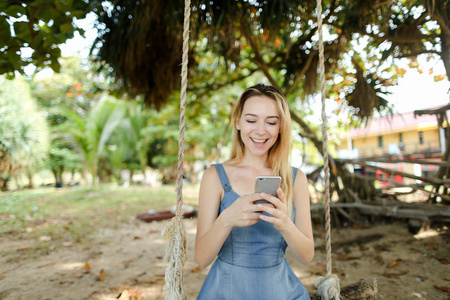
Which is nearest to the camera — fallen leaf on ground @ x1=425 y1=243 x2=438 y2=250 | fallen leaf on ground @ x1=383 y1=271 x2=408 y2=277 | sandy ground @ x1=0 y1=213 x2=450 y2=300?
sandy ground @ x1=0 y1=213 x2=450 y2=300

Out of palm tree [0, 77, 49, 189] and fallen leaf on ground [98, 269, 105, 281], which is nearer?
fallen leaf on ground [98, 269, 105, 281]

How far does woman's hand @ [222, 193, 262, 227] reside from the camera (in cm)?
100

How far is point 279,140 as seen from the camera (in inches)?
56.3

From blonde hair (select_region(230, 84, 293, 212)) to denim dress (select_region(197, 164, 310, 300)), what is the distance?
0.20 meters

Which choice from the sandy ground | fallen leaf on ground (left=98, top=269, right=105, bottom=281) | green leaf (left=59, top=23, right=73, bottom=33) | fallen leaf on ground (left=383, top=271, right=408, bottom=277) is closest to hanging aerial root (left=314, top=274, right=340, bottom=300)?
the sandy ground

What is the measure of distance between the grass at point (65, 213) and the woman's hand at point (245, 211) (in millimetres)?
3225

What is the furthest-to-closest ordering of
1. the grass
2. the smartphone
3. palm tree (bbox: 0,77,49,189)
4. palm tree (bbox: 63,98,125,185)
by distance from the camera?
palm tree (bbox: 63,98,125,185)
palm tree (bbox: 0,77,49,189)
the grass
the smartphone

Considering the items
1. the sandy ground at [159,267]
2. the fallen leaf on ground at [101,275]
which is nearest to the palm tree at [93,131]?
the sandy ground at [159,267]

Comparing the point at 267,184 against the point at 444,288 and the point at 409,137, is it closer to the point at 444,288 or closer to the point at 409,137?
the point at 444,288

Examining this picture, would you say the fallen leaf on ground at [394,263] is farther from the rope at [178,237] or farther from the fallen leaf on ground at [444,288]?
the rope at [178,237]

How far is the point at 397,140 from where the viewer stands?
5.95 metres

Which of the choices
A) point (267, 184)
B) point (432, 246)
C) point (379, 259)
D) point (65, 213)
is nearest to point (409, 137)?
point (432, 246)

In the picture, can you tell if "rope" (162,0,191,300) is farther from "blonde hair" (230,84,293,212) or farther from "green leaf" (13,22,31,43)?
"green leaf" (13,22,31,43)

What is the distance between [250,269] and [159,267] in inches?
80.3
